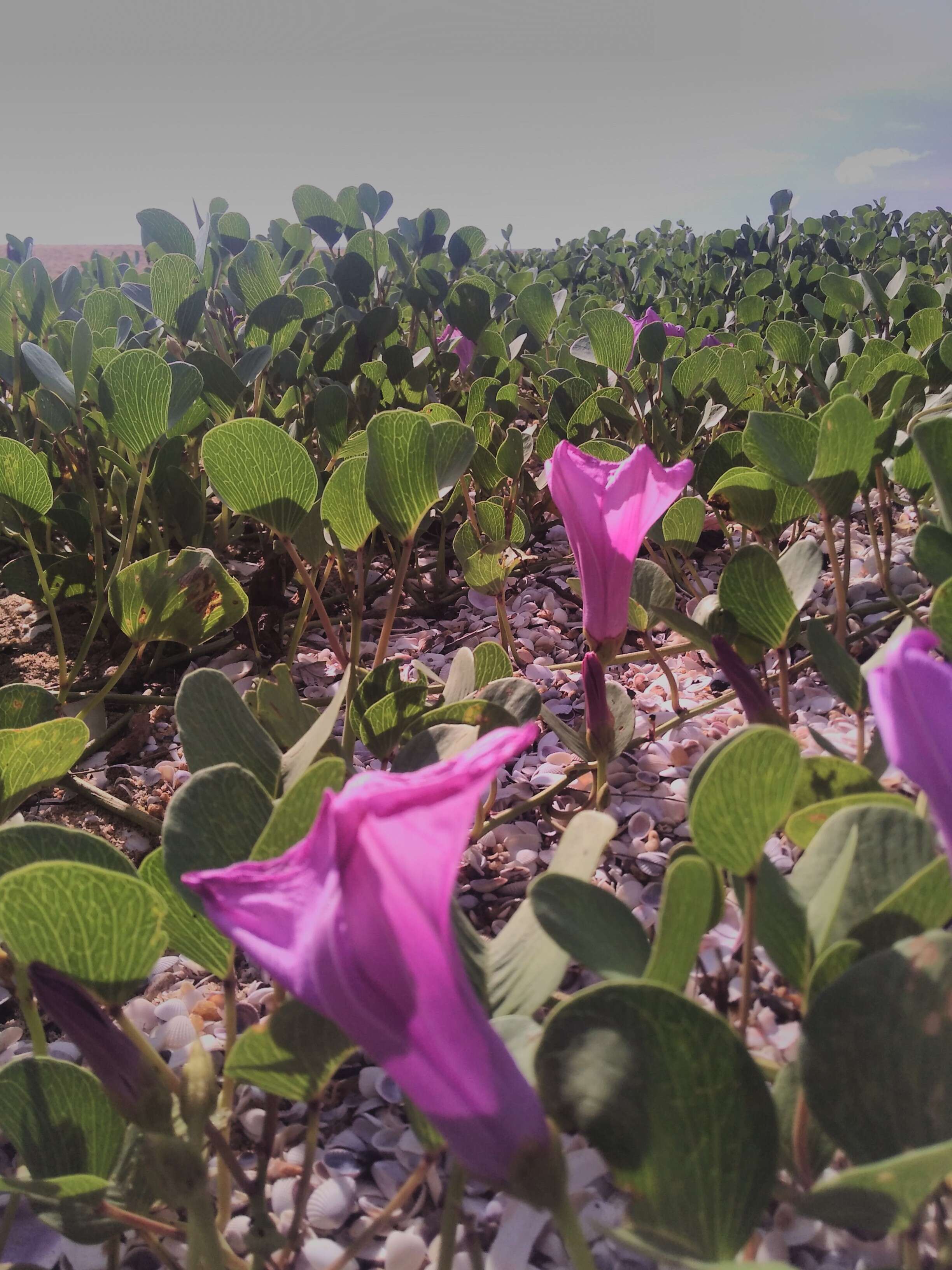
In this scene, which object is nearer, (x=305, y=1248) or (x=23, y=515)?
(x=305, y=1248)

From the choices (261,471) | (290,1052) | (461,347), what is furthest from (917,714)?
(461,347)

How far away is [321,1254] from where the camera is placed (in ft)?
1.93

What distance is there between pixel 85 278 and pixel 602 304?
2.20 metres

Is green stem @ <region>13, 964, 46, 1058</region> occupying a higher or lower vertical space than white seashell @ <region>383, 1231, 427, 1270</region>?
higher

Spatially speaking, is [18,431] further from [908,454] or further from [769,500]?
[908,454]

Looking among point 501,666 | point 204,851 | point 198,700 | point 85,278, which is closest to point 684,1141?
point 204,851

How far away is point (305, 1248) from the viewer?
598 mm

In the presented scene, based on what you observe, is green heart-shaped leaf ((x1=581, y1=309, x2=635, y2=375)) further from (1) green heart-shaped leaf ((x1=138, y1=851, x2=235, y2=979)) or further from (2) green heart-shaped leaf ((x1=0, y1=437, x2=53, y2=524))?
(1) green heart-shaped leaf ((x1=138, y1=851, x2=235, y2=979))

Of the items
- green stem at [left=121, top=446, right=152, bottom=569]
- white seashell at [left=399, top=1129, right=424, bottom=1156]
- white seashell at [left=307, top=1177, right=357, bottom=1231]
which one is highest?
green stem at [left=121, top=446, right=152, bottom=569]

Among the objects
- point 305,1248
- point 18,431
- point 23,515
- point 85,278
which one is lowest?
point 305,1248

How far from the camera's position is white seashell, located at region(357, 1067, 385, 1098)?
28.5 inches

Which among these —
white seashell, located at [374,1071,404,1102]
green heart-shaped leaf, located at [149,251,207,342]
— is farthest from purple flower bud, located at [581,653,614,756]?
green heart-shaped leaf, located at [149,251,207,342]

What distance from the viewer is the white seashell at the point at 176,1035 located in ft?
2.57

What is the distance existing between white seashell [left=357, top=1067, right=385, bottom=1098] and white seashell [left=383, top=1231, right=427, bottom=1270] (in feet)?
0.44
